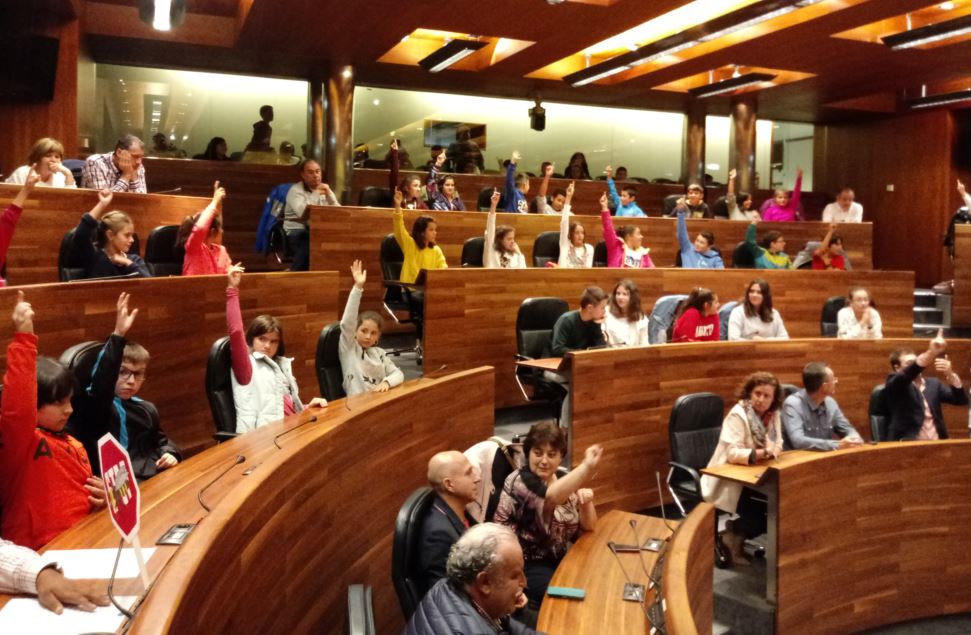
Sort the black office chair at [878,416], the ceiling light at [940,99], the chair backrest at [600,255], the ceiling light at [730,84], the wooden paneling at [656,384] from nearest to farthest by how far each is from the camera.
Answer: the wooden paneling at [656,384], the black office chair at [878,416], the chair backrest at [600,255], the ceiling light at [730,84], the ceiling light at [940,99]

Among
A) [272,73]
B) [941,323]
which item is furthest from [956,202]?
[272,73]

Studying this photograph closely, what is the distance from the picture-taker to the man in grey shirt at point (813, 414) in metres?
4.62

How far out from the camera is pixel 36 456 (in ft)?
6.73

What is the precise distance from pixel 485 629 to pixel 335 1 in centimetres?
598

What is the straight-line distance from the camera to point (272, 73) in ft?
32.3

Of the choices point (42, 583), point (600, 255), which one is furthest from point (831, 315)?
point (42, 583)

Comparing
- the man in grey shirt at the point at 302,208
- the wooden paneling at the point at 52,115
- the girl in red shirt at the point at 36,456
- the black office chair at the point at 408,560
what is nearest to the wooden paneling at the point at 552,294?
the man in grey shirt at the point at 302,208

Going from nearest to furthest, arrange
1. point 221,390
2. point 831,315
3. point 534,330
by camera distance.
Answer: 1. point 221,390
2. point 534,330
3. point 831,315

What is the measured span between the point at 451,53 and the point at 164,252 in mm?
4240

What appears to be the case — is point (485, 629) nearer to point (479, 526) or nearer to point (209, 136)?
point (479, 526)

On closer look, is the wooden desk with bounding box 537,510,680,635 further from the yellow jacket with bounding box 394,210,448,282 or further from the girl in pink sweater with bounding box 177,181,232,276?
the yellow jacket with bounding box 394,210,448,282

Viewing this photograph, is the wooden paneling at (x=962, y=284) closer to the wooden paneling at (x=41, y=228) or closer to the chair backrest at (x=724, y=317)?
the chair backrest at (x=724, y=317)

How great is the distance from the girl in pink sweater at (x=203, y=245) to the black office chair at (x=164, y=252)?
0.68ft

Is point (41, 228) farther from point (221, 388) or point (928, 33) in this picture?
point (928, 33)
